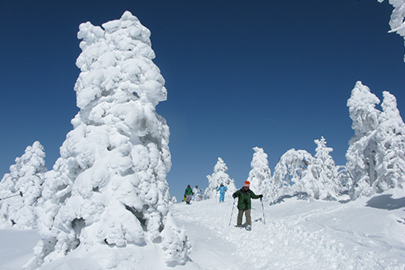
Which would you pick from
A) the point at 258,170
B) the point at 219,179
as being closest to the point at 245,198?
the point at 258,170

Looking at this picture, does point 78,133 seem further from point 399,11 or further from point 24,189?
point 24,189

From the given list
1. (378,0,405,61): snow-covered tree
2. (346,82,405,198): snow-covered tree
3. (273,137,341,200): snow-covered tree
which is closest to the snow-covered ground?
(346,82,405,198): snow-covered tree

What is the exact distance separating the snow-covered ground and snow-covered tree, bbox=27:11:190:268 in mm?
381

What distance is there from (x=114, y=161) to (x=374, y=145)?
1627 cm

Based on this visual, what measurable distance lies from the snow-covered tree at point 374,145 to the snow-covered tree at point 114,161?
13.3 metres

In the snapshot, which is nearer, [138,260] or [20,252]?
[138,260]

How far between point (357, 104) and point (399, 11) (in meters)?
11.6

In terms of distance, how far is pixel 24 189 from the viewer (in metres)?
22.4

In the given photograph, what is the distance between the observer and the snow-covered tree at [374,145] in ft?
45.3

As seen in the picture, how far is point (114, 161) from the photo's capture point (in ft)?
18.6

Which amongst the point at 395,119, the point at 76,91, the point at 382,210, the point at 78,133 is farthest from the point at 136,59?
the point at 395,119

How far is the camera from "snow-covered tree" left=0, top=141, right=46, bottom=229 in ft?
70.1

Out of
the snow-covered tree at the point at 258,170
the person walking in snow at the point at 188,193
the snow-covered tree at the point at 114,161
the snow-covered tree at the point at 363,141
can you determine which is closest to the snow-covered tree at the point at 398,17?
the snow-covered tree at the point at 114,161

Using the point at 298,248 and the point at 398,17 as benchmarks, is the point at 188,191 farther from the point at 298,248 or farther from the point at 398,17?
the point at 398,17
